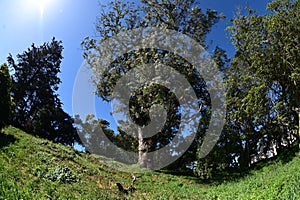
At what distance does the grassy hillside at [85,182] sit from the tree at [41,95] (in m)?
13.5

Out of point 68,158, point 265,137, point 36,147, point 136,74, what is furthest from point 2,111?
point 265,137

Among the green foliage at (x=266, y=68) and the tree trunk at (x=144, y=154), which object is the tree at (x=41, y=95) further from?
the green foliage at (x=266, y=68)

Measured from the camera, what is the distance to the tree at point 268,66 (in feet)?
50.7

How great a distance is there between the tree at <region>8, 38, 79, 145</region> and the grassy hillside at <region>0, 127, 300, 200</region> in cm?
1353

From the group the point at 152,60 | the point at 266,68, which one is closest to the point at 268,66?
the point at 266,68

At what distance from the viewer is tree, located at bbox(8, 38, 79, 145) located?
29234 mm

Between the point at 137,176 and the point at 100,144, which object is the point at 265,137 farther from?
the point at 100,144

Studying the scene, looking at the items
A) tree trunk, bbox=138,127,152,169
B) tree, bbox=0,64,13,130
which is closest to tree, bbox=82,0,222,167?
tree trunk, bbox=138,127,152,169

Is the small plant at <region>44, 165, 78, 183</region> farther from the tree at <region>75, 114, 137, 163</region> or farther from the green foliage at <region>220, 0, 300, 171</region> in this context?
the tree at <region>75, 114, 137, 163</region>

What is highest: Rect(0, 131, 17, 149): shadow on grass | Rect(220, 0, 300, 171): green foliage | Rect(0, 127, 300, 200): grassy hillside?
Rect(220, 0, 300, 171): green foliage

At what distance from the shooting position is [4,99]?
13852 mm

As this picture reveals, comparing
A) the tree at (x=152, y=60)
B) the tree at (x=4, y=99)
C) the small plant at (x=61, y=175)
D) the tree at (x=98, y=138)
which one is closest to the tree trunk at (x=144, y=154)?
the tree at (x=152, y=60)

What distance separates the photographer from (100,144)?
34.4m

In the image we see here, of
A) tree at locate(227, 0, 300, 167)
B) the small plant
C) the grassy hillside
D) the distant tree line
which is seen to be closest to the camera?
the grassy hillside
